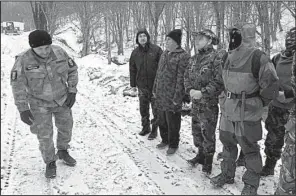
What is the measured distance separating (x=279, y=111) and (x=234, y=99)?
Answer: 2.72ft

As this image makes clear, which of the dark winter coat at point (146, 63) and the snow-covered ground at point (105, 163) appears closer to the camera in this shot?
the snow-covered ground at point (105, 163)

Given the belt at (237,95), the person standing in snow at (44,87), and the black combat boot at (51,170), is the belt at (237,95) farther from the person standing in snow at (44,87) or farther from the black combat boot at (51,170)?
the black combat boot at (51,170)

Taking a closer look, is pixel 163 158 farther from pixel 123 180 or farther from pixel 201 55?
pixel 201 55

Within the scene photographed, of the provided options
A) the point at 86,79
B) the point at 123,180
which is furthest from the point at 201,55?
the point at 86,79

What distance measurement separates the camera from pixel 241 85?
3186 mm

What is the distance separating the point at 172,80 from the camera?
4.53 m

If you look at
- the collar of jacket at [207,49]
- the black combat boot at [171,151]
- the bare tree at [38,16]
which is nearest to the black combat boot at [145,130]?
the black combat boot at [171,151]

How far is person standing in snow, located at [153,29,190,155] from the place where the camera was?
4398mm

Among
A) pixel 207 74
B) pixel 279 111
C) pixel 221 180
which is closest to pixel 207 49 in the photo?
pixel 207 74

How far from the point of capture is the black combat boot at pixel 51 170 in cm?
382

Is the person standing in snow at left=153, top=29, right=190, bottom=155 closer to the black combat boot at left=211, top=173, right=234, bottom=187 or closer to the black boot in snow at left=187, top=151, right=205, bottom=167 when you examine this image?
the black boot in snow at left=187, top=151, right=205, bottom=167

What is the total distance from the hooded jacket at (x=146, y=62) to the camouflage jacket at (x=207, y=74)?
1.50 metres

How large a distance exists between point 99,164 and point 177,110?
1.45 metres

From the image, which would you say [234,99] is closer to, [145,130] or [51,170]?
[51,170]
